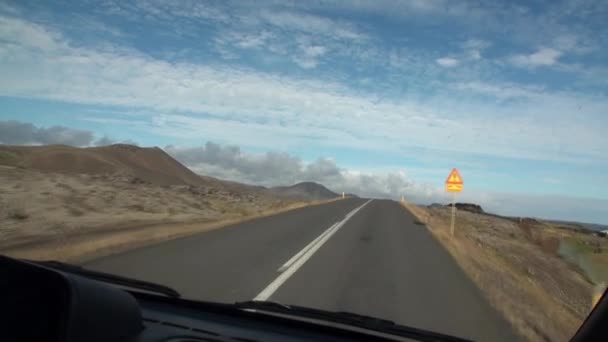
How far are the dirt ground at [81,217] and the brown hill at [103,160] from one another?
30.4m

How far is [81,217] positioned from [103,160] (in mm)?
65912

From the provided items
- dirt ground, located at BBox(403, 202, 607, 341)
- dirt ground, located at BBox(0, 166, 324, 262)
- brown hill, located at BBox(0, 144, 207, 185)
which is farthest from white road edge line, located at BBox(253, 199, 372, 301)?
brown hill, located at BBox(0, 144, 207, 185)

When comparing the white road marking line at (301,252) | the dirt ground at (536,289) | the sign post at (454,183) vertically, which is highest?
the sign post at (454,183)

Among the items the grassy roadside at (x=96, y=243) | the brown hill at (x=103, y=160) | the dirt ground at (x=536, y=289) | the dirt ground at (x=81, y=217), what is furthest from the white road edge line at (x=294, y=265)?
the brown hill at (x=103, y=160)

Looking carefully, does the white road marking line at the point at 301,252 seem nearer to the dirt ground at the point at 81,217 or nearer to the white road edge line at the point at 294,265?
the white road edge line at the point at 294,265

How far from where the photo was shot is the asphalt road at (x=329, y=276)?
8.27 m

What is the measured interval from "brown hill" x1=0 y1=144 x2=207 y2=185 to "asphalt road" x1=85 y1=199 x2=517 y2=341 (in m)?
51.2

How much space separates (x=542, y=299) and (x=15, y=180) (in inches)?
1106

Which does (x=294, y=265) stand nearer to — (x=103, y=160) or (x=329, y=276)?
(x=329, y=276)

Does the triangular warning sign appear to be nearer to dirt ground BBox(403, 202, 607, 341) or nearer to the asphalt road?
dirt ground BBox(403, 202, 607, 341)

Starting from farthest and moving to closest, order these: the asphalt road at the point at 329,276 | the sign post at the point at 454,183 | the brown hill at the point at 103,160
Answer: the brown hill at the point at 103,160, the sign post at the point at 454,183, the asphalt road at the point at 329,276

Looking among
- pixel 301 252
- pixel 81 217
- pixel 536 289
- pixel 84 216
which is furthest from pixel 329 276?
pixel 84 216

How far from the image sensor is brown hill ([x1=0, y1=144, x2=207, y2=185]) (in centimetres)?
7656

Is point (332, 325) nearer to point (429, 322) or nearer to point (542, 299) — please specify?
point (429, 322)
